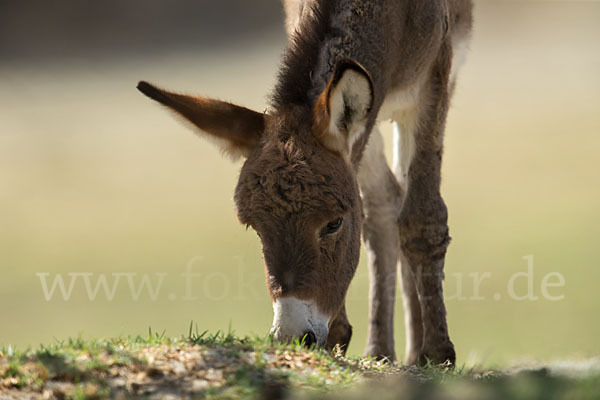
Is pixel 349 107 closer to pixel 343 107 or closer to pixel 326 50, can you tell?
pixel 343 107

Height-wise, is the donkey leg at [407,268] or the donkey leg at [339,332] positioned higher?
the donkey leg at [407,268]

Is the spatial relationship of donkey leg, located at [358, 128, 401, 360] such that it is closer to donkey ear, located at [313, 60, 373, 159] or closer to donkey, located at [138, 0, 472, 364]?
donkey, located at [138, 0, 472, 364]

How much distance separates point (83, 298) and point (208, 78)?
11827 millimetres

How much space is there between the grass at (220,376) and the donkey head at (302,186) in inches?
12.6

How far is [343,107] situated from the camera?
5.59m

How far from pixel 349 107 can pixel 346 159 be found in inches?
13.5

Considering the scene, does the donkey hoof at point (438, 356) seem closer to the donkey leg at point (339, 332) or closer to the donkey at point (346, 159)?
the donkey at point (346, 159)

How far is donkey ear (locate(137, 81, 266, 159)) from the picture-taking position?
5.65 metres

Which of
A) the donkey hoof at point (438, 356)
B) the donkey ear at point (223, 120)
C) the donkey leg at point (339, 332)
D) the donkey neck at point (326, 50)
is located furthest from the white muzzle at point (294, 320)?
the donkey hoof at point (438, 356)

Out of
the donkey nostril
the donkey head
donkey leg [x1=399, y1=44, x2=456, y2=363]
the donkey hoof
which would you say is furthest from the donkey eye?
the donkey hoof

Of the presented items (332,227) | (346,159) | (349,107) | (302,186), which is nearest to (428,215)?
(346,159)

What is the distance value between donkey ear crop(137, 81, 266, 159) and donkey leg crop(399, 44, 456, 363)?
180cm

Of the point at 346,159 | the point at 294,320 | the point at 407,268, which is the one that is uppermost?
the point at 346,159

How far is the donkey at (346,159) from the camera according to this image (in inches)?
204
